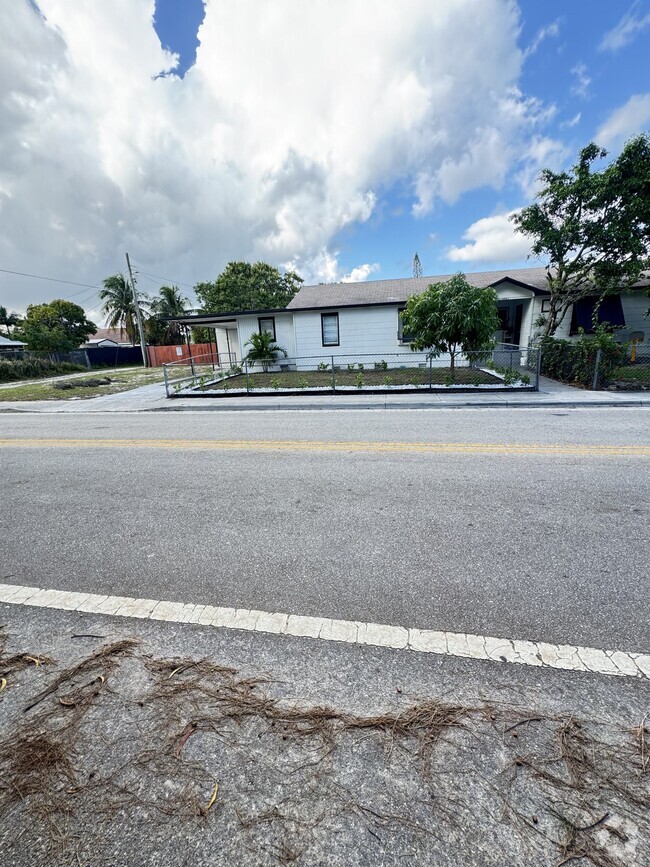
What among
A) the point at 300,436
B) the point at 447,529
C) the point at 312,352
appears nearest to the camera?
the point at 447,529

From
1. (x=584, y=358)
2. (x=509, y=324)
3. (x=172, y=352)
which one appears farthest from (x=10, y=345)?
(x=584, y=358)

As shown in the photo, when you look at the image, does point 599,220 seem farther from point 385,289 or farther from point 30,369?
point 30,369

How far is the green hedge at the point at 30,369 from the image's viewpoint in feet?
73.1

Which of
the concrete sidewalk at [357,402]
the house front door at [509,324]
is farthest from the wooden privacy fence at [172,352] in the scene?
the house front door at [509,324]

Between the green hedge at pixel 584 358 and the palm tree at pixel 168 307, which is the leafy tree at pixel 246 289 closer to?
the palm tree at pixel 168 307

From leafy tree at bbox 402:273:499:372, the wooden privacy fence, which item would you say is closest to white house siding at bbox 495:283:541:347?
leafy tree at bbox 402:273:499:372

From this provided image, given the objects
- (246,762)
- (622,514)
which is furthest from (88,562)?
(622,514)

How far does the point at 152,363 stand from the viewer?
114 feet

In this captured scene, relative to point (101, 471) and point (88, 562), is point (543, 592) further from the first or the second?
point (101, 471)

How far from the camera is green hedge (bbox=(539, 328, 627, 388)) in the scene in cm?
1118

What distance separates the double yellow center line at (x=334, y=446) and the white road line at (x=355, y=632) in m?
3.60

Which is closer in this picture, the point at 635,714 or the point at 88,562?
the point at 635,714

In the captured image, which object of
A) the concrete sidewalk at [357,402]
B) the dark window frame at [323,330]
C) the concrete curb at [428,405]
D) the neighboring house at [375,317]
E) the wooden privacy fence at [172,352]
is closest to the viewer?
the concrete curb at [428,405]

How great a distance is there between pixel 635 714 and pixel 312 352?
17.7 meters
